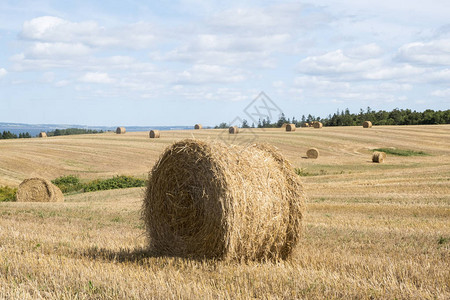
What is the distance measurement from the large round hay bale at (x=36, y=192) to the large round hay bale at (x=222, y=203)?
1541 cm

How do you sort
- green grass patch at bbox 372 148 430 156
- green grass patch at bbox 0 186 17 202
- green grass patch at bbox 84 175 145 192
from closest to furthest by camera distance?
green grass patch at bbox 0 186 17 202, green grass patch at bbox 84 175 145 192, green grass patch at bbox 372 148 430 156

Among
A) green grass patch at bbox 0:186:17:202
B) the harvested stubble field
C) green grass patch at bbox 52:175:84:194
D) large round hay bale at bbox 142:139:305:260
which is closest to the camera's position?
the harvested stubble field

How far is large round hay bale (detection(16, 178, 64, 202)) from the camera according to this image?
2251 centimetres

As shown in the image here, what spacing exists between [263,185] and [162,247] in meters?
2.14

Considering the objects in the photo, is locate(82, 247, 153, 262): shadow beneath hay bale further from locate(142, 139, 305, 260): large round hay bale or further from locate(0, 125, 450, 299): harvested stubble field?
locate(142, 139, 305, 260): large round hay bale

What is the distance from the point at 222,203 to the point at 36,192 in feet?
57.8

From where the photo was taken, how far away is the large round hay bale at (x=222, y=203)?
24.8ft

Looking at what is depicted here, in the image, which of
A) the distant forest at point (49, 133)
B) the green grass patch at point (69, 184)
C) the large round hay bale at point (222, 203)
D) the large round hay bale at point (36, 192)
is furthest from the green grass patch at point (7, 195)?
the distant forest at point (49, 133)

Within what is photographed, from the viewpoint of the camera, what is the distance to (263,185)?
313 inches

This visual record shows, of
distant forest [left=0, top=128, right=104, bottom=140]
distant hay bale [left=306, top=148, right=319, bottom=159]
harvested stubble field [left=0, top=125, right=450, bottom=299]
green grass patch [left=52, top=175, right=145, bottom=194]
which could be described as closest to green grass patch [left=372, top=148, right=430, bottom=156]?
distant hay bale [left=306, top=148, right=319, bottom=159]

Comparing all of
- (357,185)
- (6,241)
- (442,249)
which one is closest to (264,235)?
(442,249)

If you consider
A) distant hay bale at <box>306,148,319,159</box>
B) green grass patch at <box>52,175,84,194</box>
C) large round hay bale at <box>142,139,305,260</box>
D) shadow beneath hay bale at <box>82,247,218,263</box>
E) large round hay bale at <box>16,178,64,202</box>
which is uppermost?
large round hay bale at <box>142,139,305,260</box>

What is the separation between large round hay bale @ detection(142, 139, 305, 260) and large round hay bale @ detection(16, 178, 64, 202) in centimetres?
1541

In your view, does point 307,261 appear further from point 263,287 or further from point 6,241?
point 6,241
